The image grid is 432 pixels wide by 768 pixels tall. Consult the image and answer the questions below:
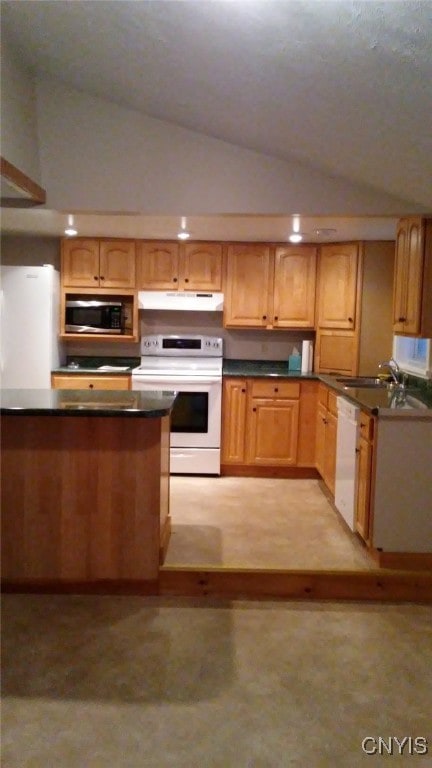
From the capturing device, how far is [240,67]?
2438 mm

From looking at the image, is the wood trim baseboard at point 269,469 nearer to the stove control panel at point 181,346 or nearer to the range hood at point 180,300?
the stove control panel at point 181,346

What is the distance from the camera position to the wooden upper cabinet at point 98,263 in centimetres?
537

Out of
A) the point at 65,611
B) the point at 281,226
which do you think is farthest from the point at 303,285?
the point at 65,611

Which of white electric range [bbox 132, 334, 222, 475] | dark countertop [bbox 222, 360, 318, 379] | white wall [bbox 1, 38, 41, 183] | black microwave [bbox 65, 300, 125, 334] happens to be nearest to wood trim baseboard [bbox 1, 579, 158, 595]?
white electric range [bbox 132, 334, 222, 475]

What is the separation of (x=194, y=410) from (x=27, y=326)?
1580 millimetres

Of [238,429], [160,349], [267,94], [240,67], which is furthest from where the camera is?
[160,349]

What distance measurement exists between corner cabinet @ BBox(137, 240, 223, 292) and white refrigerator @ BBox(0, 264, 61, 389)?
2.64 feet

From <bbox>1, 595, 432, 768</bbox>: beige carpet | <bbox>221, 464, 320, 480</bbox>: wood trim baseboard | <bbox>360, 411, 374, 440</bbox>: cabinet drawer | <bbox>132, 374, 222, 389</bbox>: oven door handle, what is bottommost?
<bbox>1, 595, 432, 768</bbox>: beige carpet

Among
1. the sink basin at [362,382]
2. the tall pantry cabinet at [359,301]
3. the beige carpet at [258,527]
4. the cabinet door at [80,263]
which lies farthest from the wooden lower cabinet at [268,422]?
the cabinet door at [80,263]

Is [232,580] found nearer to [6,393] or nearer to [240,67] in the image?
[6,393]

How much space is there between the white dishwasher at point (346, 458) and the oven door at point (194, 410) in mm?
1256

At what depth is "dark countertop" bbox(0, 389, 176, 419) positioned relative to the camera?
3014mm

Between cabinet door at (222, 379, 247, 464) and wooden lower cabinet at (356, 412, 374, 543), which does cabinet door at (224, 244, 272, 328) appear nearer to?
cabinet door at (222, 379, 247, 464)

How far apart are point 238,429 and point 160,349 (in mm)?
1131
